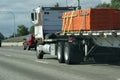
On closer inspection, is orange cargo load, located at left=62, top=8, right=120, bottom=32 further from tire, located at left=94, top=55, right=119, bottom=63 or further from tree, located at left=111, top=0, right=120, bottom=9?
tree, located at left=111, top=0, right=120, bottom=9

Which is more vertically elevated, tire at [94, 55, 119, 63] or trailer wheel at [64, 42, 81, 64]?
trailer wheel at [64, 42, 81, 64]

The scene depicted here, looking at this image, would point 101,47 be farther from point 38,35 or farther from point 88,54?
point 38,35

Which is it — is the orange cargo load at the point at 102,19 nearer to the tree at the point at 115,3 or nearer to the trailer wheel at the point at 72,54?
the trailer wheel at the point at 72,54

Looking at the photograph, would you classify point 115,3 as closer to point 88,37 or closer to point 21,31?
point 88,37

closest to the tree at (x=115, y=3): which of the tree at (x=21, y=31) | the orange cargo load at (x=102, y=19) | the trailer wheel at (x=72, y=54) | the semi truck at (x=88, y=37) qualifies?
the semi truck at (x=88, y=37)

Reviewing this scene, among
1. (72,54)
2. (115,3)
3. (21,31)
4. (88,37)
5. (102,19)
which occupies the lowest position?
(21,31)

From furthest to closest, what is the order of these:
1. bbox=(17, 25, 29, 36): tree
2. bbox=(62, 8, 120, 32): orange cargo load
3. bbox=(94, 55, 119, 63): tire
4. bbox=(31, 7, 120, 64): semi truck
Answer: bbox=(17, 25, 29, 36): tree → bbox=(94, 55, 119, 63): tire → bbox=(62, 8, 120, 32): orange cargo load → bbox=(31, 7, 120, 64): semi truck

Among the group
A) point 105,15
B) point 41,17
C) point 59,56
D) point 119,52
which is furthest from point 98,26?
point 41,17

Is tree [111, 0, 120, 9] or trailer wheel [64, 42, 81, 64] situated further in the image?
Answer: tree [111, 0, 120, 9]

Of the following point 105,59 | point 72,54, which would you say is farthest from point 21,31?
point 72,54

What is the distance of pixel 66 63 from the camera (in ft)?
75.6

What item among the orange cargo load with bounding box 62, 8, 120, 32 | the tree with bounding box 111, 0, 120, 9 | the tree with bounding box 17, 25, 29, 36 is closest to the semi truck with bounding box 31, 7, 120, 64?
the orange cargo load with bounding box 62, 8, 120, 32

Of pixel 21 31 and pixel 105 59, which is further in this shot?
pixel 21 31

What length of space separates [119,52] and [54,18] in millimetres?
7321
